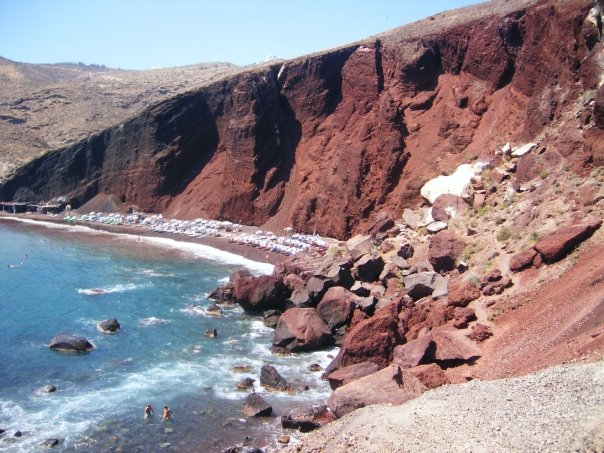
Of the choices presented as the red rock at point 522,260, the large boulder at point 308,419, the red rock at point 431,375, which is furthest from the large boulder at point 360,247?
the red rock at point 431,375

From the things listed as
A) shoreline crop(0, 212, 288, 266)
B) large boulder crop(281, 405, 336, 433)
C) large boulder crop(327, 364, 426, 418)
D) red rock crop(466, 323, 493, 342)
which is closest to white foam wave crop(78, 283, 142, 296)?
shoreline crop(0, 212, 288, 266)

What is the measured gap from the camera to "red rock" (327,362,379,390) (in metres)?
25.3

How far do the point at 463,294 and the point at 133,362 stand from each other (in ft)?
61.1

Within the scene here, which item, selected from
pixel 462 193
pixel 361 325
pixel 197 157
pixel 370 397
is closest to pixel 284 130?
Answer: pixel 197 157

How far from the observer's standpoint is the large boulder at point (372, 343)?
88.1 feet

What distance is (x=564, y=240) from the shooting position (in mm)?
25406

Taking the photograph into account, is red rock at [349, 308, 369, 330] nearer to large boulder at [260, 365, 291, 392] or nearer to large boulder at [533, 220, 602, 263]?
large boulder at [260, 365, 291, 392]

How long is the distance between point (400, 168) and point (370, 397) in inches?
1424

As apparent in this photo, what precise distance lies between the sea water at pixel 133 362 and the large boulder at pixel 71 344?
502 mm

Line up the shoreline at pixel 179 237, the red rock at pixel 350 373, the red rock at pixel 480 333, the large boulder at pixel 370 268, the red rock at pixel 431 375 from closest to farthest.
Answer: the red rock at pixel 431 375
the red rock at pixel 480 333
the red rock at pixel 350 373
the large boulder at pixel 370 268
the shoreline at pixel 179 237

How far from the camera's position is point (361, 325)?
28000 mm

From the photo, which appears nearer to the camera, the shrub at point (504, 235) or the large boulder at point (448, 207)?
the shrub at point (504, 235)

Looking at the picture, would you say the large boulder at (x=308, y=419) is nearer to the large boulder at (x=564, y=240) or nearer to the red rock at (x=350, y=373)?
the red rock at (x=350, y=373)

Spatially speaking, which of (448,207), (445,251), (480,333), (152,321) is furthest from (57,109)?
(480,333)
